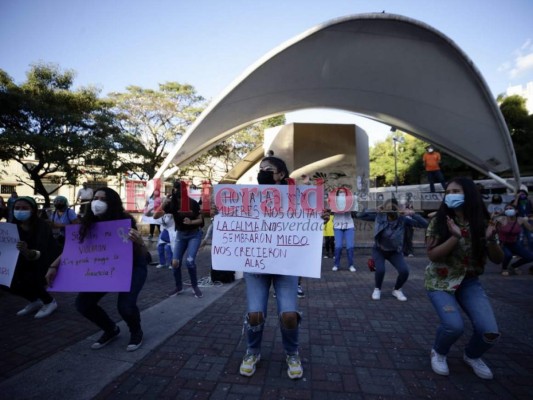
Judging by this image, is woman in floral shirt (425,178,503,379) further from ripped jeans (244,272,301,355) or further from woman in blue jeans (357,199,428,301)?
woman in blue jeans (357,199,428,301)

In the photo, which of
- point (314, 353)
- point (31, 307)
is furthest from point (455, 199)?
point (31, 307)

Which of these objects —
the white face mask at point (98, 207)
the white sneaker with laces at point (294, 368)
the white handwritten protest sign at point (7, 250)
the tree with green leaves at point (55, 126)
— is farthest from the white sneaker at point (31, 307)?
the tree with green leaves at point (55, 126)

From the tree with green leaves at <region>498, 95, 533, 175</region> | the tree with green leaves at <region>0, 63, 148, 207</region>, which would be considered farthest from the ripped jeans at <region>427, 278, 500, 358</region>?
the tree with green leaves at <region>498, 95, 533, 175</region>

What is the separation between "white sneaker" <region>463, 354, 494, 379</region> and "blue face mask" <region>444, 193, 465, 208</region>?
1436 millimetres

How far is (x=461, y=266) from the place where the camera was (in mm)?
2654

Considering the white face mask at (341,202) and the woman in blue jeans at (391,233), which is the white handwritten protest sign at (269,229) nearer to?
the woman in blue jeans at (391,233)

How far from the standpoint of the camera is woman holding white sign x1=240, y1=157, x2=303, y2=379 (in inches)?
99.0

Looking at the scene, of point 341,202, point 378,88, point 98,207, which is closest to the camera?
point 98,207

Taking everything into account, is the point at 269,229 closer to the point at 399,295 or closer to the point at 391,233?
the point at 391,233

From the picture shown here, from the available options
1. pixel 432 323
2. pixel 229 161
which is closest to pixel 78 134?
pixel 229 161

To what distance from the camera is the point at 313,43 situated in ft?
34.0

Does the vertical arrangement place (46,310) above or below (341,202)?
below

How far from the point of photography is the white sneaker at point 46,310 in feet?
13.8

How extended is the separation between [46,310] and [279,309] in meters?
3.80
